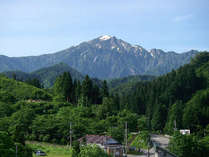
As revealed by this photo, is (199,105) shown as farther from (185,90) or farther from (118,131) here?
(118,131)

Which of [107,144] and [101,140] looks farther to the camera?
[101,140]

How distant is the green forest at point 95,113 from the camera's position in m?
47.0

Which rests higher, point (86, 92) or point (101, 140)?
point (86, 92)

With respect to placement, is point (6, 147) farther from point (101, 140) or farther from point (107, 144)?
point (101, 140)

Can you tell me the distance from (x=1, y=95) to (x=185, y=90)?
56516mm

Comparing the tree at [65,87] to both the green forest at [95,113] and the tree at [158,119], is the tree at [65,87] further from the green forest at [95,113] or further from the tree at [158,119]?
the tree at [158,119]

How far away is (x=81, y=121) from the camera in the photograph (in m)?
63.1

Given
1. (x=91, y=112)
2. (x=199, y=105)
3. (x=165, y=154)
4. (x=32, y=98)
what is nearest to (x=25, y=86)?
(x=32, y=98)

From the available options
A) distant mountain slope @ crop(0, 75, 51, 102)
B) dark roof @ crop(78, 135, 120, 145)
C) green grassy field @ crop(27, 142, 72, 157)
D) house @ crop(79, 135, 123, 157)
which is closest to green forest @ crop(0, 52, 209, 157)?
distant mountain slope @ crop(0, 75, 51, 102)

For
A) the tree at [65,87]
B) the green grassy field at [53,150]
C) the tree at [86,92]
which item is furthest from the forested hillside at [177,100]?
the green grassy field at [53,150]

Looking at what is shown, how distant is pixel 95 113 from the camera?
7300 cm

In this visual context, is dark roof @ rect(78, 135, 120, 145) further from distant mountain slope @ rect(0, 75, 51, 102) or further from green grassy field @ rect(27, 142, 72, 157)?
distant mountain slope @ rect(0, 75, 51, 102)

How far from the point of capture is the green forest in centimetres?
4703

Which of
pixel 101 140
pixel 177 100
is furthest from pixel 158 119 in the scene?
pixel 101 140
